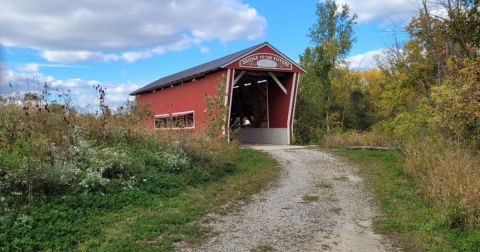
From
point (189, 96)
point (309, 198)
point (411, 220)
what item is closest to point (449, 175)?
point (411, 220)

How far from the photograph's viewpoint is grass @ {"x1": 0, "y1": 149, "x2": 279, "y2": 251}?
5.06 m

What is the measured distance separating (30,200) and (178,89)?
16.3 m

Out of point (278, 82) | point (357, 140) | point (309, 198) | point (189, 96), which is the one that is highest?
point (278, 82)

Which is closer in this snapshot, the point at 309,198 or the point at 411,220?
the point at 411,220

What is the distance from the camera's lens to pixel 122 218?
615 cm

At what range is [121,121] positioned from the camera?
10.9m

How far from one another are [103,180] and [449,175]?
569cm

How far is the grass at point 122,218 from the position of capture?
16.6 feet

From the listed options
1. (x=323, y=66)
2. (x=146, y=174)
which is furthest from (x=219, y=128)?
(x=323, y=66)

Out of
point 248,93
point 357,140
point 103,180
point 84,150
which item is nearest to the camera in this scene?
point 103,180

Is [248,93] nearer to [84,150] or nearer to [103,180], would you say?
[84,150]

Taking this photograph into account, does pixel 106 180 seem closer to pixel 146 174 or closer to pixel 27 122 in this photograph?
→ pixel 146 174

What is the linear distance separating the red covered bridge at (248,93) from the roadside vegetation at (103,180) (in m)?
5.84

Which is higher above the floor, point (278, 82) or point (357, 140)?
point (278, 82)
